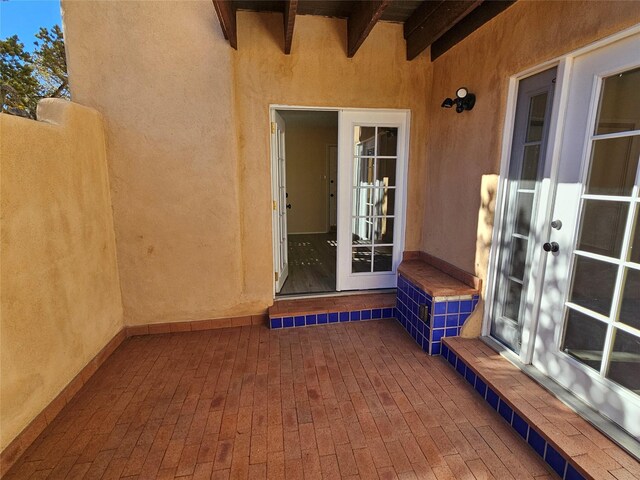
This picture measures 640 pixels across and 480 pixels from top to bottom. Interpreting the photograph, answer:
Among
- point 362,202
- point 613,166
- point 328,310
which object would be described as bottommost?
point 328,310

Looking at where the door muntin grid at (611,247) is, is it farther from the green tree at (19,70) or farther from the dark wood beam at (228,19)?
the green tree at (19,70)

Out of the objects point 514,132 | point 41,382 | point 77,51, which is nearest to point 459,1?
point 514,132

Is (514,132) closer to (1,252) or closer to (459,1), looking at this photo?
(459,1)

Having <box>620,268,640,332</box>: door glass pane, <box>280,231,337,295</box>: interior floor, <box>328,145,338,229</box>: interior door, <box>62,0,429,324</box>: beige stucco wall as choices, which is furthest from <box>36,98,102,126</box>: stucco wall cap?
<box>328,145,338,229</box>: interior door

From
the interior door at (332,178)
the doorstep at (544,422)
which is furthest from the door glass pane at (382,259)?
the interior door at (332,178)


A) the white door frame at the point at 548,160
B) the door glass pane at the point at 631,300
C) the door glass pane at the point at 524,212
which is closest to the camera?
the door glass pane at the point at 631,300

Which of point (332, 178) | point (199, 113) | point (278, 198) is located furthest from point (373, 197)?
point (332, 178)

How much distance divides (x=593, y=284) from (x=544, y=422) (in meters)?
0.78

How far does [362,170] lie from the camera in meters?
3.14

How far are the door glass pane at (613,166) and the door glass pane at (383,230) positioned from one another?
1.81 metres

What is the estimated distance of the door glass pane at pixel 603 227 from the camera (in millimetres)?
1499

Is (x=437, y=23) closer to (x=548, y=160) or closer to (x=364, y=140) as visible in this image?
(x=364, y=140)

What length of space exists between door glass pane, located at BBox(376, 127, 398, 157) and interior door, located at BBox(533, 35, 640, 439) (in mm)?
1583

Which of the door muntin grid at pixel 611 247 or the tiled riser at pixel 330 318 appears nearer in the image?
the door muntin grid at pixel 611 247
